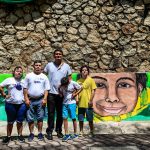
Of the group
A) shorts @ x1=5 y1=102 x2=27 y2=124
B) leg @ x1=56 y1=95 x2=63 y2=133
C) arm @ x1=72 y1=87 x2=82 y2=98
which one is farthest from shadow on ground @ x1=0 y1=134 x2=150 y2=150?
arm @ x1=72 y1=87 x2=82 y2=98

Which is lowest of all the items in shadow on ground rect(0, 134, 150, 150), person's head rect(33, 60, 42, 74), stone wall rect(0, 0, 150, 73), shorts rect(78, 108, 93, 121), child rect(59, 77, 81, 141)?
shadow on ground rect(0, 134, 150, 150)

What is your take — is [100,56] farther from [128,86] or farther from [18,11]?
[18,11]

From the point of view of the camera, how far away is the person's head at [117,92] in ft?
31.9

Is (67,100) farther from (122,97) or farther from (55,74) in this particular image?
(122,97)

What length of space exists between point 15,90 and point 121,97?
11.2 ft

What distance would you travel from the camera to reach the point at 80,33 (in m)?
11.0

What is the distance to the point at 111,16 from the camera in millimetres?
11055

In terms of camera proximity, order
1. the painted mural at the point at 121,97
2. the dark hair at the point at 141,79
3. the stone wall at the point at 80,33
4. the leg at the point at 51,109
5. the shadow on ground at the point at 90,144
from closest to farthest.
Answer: the shadow on ground at the point at 90,144
the leg at the point at 51,109
the painted mural at the point at 121,97
the dark hair at the point at 141,79
the stone wall at the point at 80,33

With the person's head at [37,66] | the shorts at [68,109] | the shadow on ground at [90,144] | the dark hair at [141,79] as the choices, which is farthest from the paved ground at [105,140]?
the person's head at [37,66]

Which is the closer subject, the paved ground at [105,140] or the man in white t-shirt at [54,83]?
the paved ground at [105,140]

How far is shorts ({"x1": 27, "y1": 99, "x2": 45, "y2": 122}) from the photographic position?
293 inches

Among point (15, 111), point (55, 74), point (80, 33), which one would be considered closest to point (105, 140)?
point (55, 74)

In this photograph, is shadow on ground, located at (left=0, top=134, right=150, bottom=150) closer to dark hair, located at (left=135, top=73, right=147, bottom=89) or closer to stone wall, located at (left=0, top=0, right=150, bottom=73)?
dark hair, located at (left=135, top=73, right=147, bottom=89)

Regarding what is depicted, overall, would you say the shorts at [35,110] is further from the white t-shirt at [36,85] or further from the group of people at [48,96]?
the white t-shirt at [36,85]
